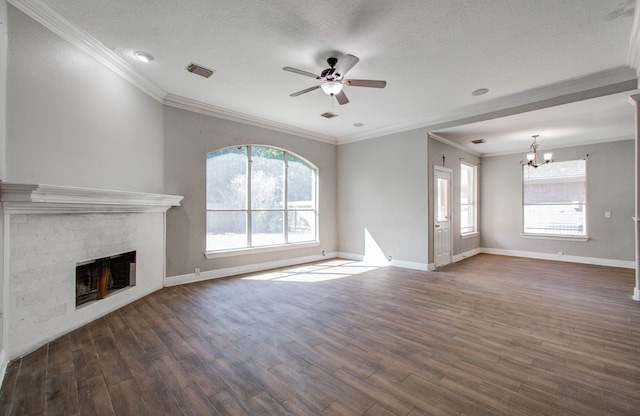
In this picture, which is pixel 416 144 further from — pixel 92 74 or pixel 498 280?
pixel 92 74

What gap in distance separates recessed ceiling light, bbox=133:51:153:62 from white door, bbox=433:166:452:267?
204 inches

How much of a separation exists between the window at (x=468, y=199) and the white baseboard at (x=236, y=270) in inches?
149

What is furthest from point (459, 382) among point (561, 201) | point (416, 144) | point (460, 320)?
point (561, 201)

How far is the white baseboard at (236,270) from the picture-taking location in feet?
15.4

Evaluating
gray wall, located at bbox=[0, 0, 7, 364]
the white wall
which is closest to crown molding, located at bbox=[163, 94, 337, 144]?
the white wall

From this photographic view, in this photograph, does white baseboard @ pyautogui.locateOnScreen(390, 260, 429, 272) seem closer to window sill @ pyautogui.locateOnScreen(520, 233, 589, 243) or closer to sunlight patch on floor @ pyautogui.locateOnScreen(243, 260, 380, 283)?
sunlight patch on floor @ pyautogui.locateOnScreen(243, 260, 380, 283)

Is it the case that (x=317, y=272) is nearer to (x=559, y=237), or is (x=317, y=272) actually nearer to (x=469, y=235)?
(x=469, y=235)

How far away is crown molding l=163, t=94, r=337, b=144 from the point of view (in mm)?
4629

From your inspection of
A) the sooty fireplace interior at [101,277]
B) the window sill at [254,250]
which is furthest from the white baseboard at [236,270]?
the sooty fireplace interior at [101,277]

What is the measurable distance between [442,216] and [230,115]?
4863mm

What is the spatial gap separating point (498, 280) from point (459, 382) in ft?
11.9

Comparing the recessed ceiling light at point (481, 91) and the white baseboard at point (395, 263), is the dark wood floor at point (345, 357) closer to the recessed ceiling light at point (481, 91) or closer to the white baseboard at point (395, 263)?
the white baseboard at point (395, 263)

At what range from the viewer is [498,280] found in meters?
5.00

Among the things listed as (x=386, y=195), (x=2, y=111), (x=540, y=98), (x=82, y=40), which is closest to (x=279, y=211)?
(x=386, y=195)
